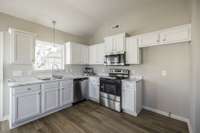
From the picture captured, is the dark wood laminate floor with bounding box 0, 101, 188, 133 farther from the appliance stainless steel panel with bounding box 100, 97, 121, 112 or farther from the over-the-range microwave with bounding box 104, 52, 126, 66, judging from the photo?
the over-the-range microwave with bounding box 104, 52, 126, 66

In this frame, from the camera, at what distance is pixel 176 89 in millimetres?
2619

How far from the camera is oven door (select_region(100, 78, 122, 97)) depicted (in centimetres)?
304

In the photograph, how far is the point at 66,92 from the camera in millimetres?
3299

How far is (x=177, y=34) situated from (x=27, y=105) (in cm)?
389

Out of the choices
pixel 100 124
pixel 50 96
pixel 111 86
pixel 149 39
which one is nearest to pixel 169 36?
pixel 149 39

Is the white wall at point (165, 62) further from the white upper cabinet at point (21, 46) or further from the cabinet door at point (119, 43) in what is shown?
the white upper cabinet at point (21, 46)

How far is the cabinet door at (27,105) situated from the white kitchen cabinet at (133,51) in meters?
2.74

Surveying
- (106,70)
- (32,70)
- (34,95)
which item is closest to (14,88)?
(34,95)

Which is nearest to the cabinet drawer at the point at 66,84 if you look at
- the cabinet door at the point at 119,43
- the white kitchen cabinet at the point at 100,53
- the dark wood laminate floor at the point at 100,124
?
the dark wood laminate floor at the point at 100,124

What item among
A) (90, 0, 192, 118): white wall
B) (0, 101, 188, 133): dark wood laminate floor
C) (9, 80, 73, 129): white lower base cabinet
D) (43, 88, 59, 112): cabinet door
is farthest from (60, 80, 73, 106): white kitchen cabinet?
(90, 0, 192, 118): white wall

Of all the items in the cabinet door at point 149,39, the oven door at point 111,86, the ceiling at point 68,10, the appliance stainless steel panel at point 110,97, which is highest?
the ceiling at point 68,10

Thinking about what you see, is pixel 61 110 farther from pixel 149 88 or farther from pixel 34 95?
pixel 149 88

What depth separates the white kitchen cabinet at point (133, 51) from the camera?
3.02 metres

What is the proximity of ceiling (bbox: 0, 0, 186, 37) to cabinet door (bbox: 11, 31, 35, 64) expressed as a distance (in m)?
0.64
